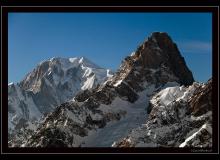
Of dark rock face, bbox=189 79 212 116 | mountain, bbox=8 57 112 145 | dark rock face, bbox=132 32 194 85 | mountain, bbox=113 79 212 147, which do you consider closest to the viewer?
mountain, bbox=113 79 212 147

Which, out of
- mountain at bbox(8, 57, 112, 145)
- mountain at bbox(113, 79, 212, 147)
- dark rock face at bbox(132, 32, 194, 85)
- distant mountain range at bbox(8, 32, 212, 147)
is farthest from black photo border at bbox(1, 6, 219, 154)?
mountain at bbox(8, 57, 112, 145)

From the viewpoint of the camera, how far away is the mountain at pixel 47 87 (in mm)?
161500

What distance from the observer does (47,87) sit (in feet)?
573

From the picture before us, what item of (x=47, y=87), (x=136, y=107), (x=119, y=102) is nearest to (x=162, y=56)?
(x=136, y=107)

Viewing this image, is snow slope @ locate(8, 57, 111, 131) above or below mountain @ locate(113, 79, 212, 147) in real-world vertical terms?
above

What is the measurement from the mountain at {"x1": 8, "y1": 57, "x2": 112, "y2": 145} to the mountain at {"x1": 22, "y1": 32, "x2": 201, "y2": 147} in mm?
79216

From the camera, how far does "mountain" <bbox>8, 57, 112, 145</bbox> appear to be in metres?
162

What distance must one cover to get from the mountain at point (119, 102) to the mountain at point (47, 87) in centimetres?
7922

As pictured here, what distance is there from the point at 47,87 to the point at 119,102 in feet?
369

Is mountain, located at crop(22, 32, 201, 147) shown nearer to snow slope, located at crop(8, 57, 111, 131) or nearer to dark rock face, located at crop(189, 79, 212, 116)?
dark rock face, located at crop(189, 79, 212, 116)

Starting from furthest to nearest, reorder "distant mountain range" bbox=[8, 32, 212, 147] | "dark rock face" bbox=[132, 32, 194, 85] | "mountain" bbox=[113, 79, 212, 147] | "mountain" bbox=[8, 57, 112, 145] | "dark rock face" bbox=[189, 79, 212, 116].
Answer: "mountain" bbox=[8, 57, 112, 145] → "dark rock face" bbox=[132, 32, 194, 85] → "distant mountain range" bbox=[8, 32, 212, 147] → "dark rock face" bbox=[189, 79, 212, 116] → "mountain" bbox=[113, 79, 212, 147]
